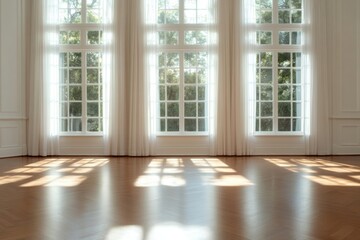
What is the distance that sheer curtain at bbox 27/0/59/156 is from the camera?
7199 mm

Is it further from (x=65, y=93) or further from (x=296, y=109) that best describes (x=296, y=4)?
(x=65, y=93)

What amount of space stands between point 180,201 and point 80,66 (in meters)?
5.39

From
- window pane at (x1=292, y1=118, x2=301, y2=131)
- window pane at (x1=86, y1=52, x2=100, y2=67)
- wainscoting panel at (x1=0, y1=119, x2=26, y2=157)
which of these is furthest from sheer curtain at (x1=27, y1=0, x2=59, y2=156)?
window pane at (x1=292, y1=118, x2=301, y2=131)

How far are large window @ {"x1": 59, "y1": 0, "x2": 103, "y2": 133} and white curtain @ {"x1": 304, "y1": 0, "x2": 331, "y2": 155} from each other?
198 inches

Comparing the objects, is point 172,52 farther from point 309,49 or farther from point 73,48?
point 309,49

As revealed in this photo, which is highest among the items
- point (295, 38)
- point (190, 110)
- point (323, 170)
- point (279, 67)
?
point (295, 38)

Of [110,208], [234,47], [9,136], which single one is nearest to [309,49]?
[234,47]

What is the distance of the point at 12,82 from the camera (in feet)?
23.4

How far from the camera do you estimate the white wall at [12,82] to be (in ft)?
22.8

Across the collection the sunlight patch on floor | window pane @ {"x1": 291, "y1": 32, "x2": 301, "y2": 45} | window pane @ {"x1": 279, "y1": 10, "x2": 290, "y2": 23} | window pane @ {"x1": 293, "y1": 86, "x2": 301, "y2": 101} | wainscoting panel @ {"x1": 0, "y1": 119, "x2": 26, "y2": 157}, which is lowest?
the sunlight patch on floor

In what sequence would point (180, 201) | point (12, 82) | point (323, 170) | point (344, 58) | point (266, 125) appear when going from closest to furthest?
point (180, 201)
point (323, 170)
point (12, 82)
point (344, 58)
point (266, 125)

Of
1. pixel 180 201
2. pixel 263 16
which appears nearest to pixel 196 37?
pixel 263 16

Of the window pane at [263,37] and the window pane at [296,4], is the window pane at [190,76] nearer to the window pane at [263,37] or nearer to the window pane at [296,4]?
the window pane at [263,37]

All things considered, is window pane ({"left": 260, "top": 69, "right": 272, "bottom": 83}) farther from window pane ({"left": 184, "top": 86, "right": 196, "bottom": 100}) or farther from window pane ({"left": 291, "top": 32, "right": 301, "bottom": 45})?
window pane ({"left": 184, "top": 86, "right": 196, "bottom": 100})
